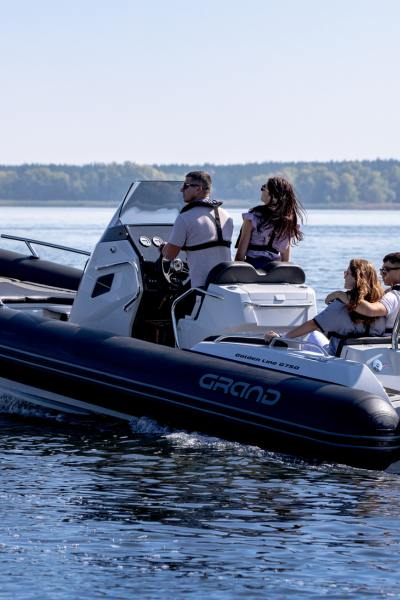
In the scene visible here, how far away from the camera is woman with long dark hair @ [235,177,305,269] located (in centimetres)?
816

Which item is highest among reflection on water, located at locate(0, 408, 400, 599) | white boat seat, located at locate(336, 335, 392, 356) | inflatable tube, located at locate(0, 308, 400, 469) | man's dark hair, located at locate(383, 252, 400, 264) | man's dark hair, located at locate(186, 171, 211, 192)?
man's dark hair, located at locate(186, 171, 211, 192)

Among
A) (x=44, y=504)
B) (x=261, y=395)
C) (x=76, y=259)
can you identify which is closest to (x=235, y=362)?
(x=261, y=395)

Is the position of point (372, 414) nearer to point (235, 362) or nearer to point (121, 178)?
point (235, 362)

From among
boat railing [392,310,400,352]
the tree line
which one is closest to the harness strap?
boat railing [392,310,400,352]

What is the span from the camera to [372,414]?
22.5 ft

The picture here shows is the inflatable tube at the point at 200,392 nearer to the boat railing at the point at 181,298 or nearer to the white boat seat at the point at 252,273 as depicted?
the boat railing at the point at 181,298

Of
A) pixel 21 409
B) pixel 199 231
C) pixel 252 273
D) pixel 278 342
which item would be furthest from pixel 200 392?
pixel 21 409

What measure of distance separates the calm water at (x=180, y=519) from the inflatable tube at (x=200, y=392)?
19 centimetres

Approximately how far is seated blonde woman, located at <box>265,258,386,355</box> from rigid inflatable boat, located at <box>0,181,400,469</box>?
0.10 meters

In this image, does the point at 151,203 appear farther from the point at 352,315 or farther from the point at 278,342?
the point at 352,315

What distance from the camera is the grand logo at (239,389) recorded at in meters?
7.18

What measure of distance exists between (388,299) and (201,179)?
1.53m

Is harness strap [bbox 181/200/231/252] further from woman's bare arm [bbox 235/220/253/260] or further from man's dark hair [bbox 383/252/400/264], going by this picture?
man's dark hair [bbox 383/252/400/264]

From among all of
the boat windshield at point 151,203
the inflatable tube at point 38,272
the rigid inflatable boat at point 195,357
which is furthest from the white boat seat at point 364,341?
the inflatable tube at point 38,272
